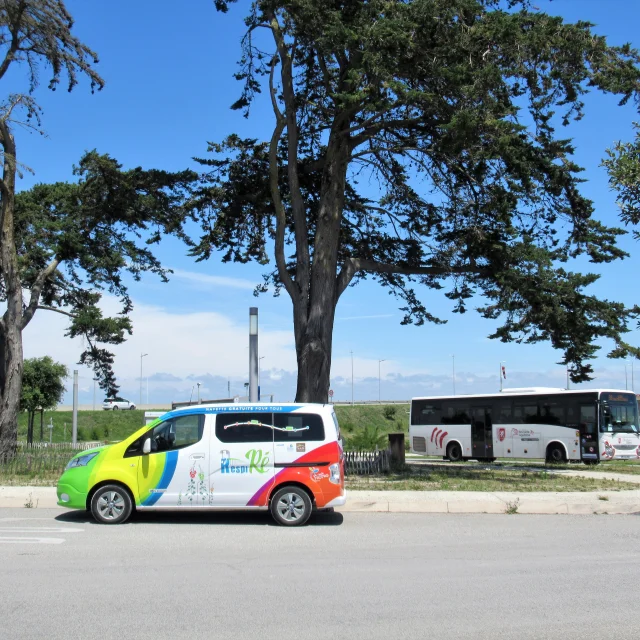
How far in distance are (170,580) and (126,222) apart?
62.3 ft

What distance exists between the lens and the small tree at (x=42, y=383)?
130 ft

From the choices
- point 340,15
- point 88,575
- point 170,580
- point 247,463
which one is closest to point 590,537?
point 247,463

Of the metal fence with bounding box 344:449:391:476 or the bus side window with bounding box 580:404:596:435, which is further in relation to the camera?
the bus side window with bounding box 580:404:596:435

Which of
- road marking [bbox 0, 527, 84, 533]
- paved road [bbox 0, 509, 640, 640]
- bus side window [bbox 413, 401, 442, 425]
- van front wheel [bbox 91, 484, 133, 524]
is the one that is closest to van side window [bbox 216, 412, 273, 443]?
paved road [bbox 0, 509, 640, 640]

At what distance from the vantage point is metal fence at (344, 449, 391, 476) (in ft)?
65.9

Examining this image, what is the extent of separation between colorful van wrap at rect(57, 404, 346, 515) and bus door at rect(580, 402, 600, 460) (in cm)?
2002

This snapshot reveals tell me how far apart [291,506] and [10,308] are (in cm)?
1543

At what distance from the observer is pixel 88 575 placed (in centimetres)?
806

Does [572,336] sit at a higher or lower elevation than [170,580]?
higher

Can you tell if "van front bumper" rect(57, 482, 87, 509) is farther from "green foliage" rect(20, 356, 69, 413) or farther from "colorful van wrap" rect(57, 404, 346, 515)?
"green foliage" rect(20, 356, 69, 413)

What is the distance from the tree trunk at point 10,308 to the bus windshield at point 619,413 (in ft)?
69.8

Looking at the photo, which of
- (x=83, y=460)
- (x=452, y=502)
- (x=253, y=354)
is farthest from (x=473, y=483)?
(x=83, y=460)

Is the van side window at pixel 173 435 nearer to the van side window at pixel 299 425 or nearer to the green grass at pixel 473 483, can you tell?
the van side window at pixel 299 425

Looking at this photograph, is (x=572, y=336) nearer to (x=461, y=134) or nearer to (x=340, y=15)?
(x=461, y=134)
